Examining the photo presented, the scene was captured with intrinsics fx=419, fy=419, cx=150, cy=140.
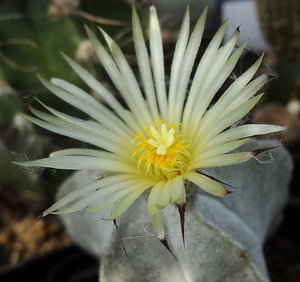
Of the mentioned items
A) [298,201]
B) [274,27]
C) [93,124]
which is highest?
[93,124]

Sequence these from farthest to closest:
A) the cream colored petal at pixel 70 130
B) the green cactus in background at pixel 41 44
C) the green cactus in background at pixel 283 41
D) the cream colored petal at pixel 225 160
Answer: the green cactus in background at pixel 283 41, the green cactus in background at pixel 41 44, the cream colored petal at pixel 70 130, the cream colored petal at pixel 225 160

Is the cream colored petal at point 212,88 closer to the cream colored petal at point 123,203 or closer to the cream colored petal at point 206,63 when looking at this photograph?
the cream colored petal at point 206,63

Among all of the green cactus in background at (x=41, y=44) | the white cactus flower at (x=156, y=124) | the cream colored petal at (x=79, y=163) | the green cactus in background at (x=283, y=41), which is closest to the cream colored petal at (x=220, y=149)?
the white cactus flower at (x=156, y=124)

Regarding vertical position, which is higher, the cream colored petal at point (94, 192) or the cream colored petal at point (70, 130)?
the cream colored petal at point (70, 130)

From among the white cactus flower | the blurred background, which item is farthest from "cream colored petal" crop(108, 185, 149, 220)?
the blurred background

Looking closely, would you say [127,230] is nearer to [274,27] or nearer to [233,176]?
[233,176]

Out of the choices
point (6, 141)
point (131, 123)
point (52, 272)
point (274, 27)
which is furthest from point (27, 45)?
point (274, 27)

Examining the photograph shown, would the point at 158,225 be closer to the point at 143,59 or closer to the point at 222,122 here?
the point at 222,122
